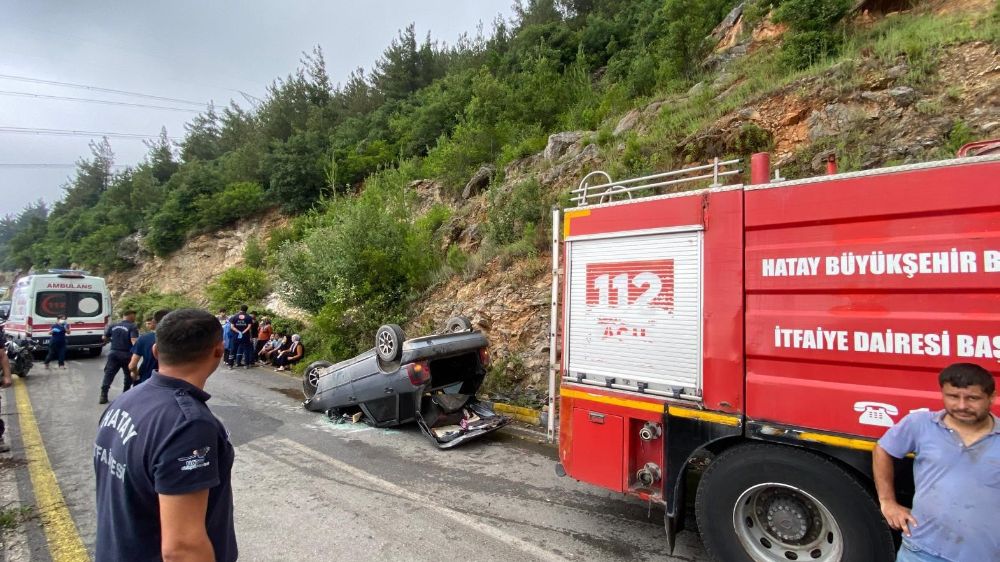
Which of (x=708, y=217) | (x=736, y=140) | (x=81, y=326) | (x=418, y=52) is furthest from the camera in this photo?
(x=418, y=52)

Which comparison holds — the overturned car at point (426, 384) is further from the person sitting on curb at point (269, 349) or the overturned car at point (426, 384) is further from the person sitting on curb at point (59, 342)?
the person sitting on curb at point (59, 342)

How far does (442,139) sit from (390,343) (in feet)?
55.4

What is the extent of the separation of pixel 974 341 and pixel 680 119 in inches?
384

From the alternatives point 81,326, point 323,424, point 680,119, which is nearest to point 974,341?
point 323,424

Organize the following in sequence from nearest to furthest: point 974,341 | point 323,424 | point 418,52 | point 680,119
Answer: point 974,341
point 323,424
point 680,119
point 418,52

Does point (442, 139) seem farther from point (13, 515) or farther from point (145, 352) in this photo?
point (13, 515)

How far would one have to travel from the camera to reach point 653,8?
70.7 feet

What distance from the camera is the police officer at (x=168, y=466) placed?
1.53 meters

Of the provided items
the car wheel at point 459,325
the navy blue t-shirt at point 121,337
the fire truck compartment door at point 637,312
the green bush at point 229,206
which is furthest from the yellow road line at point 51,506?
the green bush at point 229,206

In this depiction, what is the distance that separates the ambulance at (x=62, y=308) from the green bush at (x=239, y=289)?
621 centimetres

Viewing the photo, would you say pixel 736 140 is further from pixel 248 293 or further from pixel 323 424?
pixel 248 293

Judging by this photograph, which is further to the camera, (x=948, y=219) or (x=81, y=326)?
(x=81, y=326)

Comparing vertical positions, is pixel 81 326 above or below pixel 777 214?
below

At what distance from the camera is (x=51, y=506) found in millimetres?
4234
